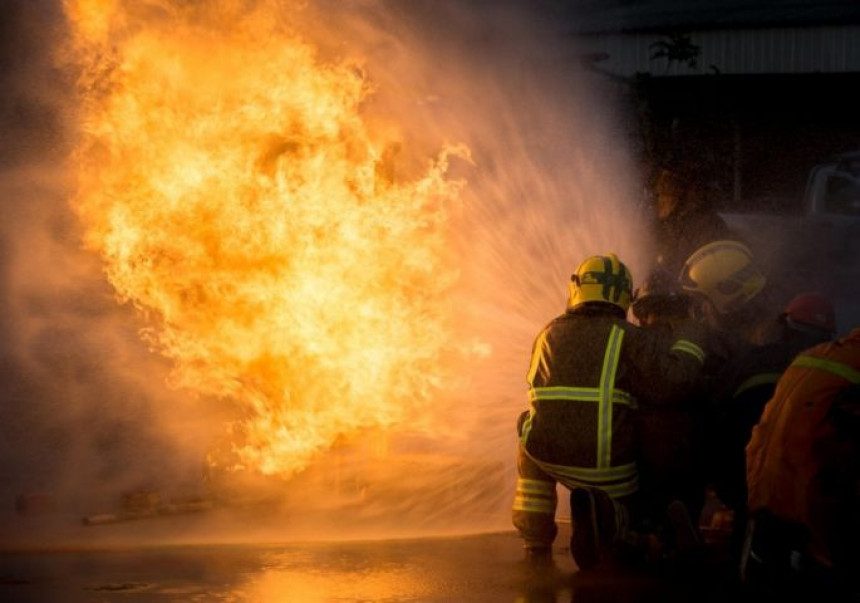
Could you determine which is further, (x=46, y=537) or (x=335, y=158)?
(x=335, y=158)

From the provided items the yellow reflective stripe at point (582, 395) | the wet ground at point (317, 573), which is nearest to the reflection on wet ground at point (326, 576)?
the wet ground at point (317, 573)

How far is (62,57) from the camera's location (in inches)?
420

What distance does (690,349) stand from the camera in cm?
708

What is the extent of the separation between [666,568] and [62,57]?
6382 millimetres

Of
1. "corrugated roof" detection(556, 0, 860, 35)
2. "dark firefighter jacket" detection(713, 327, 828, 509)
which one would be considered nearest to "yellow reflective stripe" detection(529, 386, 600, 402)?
"dark firefighter jacket" detection(713, 327, 828, 509)

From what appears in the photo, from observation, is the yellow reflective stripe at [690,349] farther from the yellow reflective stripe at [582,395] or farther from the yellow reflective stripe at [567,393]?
the yellow reflective stripe at [567,393]

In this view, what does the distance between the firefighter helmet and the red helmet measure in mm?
688

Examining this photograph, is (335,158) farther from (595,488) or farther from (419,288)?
(595,488)

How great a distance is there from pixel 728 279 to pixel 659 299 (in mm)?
550

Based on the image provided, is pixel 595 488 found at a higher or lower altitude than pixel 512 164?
lower

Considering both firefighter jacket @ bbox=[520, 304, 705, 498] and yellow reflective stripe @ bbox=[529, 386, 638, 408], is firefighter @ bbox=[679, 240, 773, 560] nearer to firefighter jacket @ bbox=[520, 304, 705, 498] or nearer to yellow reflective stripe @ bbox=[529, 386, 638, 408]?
firefighter jacket @ bbox=[520, 304, 705, 498]

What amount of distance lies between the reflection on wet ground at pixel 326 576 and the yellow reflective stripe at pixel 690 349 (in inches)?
45.4

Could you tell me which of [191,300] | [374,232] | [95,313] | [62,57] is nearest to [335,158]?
[374,232]

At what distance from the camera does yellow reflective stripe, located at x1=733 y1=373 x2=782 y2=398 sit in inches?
277
